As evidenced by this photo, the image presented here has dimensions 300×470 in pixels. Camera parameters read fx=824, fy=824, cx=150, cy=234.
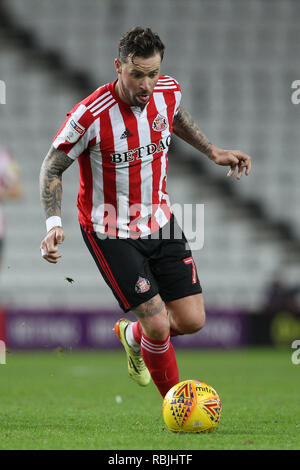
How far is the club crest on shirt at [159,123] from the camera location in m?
5.00

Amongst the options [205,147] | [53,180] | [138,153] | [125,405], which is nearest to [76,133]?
[53,180]

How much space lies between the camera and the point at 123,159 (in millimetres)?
4902

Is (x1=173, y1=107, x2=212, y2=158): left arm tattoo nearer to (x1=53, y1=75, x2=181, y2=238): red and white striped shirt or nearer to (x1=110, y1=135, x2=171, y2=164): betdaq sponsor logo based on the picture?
(x1=53, y1=75, x2=181, y2=238): red and white striped shirt

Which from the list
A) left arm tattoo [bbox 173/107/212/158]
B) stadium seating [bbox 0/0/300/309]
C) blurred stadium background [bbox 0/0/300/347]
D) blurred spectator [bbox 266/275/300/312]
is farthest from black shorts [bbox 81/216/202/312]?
stadium seating [bbox 0/0/300/309]

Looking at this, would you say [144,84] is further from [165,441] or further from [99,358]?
[99,358]

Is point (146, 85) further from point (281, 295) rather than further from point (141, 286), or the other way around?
point (281, 295)

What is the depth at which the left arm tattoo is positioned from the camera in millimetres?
5344

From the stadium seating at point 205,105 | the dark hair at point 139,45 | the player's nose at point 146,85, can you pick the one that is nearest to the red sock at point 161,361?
the player's nose at point 146,85

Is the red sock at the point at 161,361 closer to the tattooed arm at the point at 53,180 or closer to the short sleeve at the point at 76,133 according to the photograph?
the tattooed arm at the point at 53,180

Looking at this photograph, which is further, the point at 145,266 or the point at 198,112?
the point at 198,112

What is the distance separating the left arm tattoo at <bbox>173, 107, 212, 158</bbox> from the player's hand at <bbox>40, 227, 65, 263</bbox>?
54.8 inches

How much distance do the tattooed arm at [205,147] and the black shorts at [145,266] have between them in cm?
50

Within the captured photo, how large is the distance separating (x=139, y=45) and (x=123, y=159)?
71cm

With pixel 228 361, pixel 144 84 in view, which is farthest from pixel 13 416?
pixel 228 361
